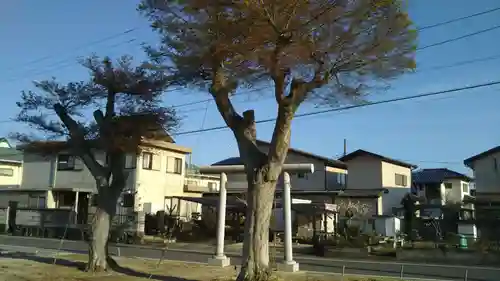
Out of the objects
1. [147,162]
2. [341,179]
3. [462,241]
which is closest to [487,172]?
[341,179]

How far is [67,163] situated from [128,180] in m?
6.28

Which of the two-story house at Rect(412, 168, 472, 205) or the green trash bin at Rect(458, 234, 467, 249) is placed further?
the two-story house at Rect(412, 168, 472, 205)

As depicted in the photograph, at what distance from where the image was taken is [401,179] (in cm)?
4697

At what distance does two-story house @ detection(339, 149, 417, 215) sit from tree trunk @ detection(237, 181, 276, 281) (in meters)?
32.2

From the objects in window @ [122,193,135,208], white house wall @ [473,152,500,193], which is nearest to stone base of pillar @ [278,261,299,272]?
window @ [122,193,135,208]

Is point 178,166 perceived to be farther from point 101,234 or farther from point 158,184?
point 101,234

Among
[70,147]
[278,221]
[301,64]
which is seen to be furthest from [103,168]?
[278,221]

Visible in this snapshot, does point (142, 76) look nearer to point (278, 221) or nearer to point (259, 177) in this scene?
Answer: point (259, 177)

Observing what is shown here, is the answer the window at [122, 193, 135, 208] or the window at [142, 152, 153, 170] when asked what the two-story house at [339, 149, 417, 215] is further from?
the window at [122, 193, 135, 208]

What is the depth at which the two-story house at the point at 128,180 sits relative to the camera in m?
36.6

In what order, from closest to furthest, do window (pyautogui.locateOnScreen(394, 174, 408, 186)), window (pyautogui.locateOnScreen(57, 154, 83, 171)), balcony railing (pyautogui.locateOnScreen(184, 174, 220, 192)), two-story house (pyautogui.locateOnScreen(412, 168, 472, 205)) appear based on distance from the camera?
1. window (pyautogui.locateOnScreen(57, 154, 83, 171))
2. balcony railing (pyautogui.locateOnScreen(184, 174, 220, 192))
3. window (pyautogui.locateOnScreen(394, 174, 408, 186))
4. two-story house (pyautogui.locateOnScreen(412, 168, 472, 205))

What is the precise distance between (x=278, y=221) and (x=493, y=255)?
1264cm

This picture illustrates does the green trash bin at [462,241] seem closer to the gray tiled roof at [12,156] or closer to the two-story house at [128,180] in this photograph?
the two-story house at [128,180]

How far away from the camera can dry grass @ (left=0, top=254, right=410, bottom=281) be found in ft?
43.4
